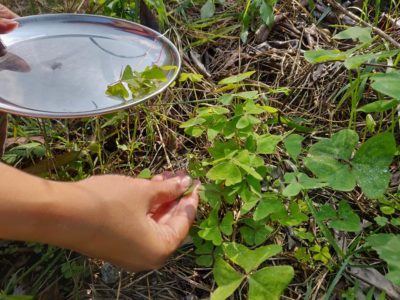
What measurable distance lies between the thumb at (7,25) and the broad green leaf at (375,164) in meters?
0.99

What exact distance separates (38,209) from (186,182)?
399mm

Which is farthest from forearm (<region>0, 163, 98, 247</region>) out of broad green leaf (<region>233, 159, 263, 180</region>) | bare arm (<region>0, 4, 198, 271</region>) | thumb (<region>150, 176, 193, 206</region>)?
broad green leaf (<region>233, 159, 263, 180</region>)

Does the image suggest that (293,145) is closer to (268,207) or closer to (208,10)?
(268,207)

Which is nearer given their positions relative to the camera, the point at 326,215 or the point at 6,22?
the point at 326,215

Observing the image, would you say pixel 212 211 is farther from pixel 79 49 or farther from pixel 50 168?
pixel 79 49

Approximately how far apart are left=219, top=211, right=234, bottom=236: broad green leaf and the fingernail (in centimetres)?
12

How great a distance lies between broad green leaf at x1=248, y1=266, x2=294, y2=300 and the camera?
3.22 feet

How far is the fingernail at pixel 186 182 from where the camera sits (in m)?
1.23

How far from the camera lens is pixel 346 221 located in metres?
1.08

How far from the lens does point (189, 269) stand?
1196mm

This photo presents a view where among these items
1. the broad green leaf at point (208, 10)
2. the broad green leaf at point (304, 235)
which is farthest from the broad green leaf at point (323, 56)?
the broad green leaf at point (208, 10)

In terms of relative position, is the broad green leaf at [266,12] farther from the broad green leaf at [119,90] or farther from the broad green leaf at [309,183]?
the broad green leaf at [309,183]

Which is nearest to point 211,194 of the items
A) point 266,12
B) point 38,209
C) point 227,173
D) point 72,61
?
point 227,173

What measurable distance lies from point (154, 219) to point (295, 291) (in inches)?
12.8
